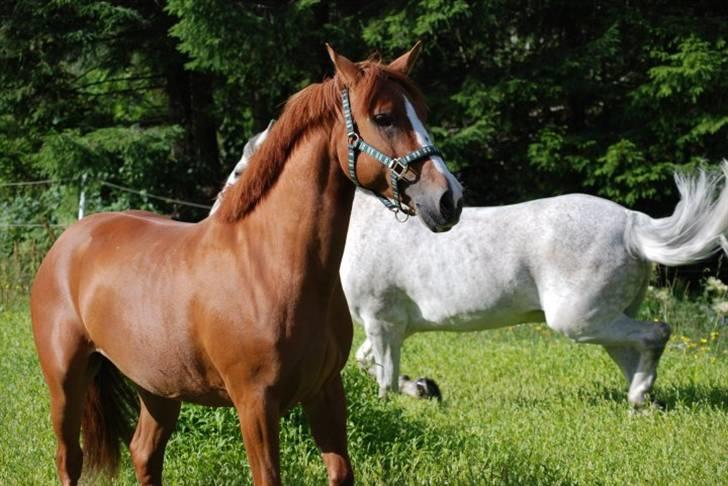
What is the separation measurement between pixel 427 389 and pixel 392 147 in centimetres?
391

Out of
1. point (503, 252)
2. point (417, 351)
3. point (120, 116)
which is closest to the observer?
point (503, 252)

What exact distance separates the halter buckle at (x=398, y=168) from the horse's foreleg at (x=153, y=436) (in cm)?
179

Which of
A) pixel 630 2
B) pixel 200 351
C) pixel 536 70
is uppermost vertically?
pixel 630 2

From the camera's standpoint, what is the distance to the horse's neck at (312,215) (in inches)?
133

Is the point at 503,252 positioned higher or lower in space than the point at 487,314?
higher

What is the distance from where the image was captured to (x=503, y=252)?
6547 mm

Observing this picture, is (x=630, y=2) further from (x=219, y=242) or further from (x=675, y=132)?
(x=219, y=242)

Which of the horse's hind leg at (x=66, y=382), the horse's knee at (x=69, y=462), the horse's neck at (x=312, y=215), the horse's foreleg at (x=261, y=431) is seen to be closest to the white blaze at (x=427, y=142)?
the horse's neck at (x=312, y=215)

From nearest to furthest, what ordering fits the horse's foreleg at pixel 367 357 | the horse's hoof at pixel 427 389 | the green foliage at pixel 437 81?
the horse's hoof at pixel 427 389, the horse's foreleg at pixel 367 357, the green foliage at pixel 437 81

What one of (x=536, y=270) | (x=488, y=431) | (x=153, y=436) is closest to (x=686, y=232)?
(x=536, y=270)

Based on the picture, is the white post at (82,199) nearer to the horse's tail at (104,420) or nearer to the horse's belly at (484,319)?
the horse's belly at (484,319)

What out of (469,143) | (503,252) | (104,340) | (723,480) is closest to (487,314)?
(503,252)

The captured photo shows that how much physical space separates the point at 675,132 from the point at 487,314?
20.4 feet

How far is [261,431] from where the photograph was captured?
3.31 metres
